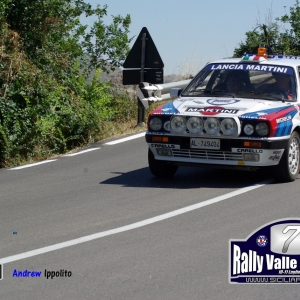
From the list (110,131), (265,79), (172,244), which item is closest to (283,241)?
(172,244)

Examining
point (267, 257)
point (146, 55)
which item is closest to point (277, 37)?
point (146, 55)

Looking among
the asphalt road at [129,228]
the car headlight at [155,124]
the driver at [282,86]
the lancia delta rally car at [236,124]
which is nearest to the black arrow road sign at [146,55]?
the asphalt road at [129,228]

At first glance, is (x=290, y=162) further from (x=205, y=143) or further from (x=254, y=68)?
(x=254, y=68)

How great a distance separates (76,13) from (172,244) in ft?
37.2

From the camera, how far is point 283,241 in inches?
267

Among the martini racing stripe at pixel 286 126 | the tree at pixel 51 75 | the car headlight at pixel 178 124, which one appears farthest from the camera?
the tree at pixel 51 75

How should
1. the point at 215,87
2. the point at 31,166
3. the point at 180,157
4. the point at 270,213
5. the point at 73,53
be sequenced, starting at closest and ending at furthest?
the point at 270,213 → the point at 180,157 → the point at 215,87 → the point at 31,166 → the point at 73,53

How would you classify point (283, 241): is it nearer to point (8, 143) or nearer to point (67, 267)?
point (67, 267)

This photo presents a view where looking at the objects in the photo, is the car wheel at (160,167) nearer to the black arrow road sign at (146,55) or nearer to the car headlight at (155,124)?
the car headlight at (155,124)

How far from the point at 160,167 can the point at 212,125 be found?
1.19 metres

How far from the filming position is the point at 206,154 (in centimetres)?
1018

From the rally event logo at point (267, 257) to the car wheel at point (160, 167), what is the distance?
11.8ft

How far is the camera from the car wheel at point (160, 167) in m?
10.7

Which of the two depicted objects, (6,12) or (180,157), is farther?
(6,12)
